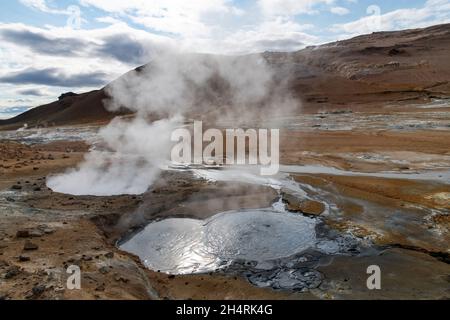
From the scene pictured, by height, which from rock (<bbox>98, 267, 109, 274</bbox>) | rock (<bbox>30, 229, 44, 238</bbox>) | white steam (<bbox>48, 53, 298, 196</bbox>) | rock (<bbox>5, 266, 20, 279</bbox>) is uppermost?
white steam (<bbox>48, 53, 298, 196</bbox>)

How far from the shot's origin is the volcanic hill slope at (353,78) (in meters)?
50.2

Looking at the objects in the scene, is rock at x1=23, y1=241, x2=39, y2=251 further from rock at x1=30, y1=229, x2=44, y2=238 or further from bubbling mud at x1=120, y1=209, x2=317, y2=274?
bubbling mud at x1=120, y1=209, x2=317, y2=274

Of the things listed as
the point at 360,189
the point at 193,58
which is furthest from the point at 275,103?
the point at 360,189

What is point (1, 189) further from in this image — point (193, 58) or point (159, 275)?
point (193, 58)

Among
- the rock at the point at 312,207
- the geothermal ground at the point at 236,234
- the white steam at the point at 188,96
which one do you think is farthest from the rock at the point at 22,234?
the white steam at the point at 188,96

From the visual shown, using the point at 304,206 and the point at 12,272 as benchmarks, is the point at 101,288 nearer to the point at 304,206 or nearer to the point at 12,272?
the point at 12,272

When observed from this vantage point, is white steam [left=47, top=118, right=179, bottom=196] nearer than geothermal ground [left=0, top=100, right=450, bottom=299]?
No

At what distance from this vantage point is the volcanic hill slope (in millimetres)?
50156

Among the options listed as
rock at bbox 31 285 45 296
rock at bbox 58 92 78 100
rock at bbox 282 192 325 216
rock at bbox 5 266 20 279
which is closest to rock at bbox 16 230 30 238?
rock at bbox 5 266 20 279

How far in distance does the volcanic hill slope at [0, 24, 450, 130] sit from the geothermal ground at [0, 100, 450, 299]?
33578mm

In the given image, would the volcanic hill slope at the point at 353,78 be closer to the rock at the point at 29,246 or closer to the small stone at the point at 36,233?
the small stone at the point at 36,233

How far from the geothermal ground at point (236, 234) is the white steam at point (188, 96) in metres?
11.0

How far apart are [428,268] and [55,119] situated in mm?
73554

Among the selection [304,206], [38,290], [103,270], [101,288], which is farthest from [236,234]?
[38,290]
